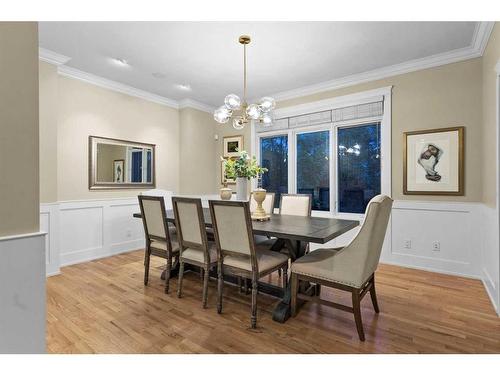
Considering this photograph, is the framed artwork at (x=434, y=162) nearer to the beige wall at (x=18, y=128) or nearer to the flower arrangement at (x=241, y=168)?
the flower arrangement at (x=241, y=168)

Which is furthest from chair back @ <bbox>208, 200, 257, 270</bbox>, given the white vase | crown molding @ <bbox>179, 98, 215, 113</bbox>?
crown molding @ <bbox>179, 98, 215, 113</bbox>

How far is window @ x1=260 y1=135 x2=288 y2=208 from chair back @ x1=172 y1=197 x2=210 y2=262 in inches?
96.6

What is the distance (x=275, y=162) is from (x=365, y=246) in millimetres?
3235

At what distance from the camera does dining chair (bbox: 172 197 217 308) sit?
7.98 feet

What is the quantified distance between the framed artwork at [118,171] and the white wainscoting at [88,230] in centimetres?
33

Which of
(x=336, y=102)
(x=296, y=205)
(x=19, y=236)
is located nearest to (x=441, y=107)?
(x=336, y=102)

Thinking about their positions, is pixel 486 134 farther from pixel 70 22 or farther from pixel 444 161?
pixel 70 22

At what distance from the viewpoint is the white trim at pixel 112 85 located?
11.9ft

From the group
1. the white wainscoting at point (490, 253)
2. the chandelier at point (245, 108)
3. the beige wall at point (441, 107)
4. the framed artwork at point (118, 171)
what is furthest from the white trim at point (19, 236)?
the beige wall at point (441, 107)

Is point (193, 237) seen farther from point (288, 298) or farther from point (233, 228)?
point (288, 298)

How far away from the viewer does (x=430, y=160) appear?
3398 millimetres

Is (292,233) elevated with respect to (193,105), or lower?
lower

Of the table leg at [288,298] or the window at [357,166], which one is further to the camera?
the window at [357,166]
